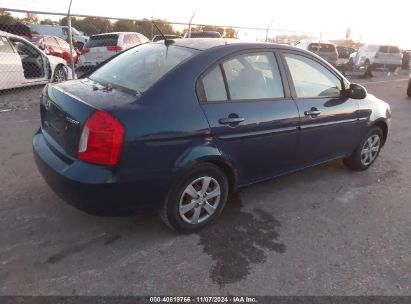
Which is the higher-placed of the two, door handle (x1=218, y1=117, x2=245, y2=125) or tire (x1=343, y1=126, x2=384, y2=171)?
door handle (x1=218, y1=117, x2=245, y2=125)

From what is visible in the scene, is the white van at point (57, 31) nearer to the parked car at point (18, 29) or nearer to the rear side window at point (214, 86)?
the parked car at point (18, 29)

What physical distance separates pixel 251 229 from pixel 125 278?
1227 mm

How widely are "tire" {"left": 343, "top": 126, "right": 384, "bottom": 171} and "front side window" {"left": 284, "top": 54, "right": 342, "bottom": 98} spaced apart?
91 centimetres

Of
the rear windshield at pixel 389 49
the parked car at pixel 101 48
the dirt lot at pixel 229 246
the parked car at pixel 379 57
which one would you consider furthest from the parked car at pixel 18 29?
the rear windshield at pixel 389 49

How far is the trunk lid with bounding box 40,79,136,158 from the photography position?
282 cm

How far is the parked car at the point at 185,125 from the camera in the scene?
109 inches

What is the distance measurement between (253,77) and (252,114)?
398 millimetres

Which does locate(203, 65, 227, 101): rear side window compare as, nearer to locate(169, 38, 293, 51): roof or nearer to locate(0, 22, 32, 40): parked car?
locate(169, 38, 293, 51): roof

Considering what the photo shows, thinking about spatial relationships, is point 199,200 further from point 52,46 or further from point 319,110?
point 52,46

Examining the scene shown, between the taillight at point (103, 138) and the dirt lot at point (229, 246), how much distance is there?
797 millimetres

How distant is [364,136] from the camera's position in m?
4.78

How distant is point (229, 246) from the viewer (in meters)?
3.17

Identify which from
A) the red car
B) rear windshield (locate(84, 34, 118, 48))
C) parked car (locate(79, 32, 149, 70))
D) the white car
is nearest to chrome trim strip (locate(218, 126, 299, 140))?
the white car

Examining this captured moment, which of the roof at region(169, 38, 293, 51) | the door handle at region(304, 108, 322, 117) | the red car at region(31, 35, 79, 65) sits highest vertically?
the roof at region(169, 38, 293, 51)
